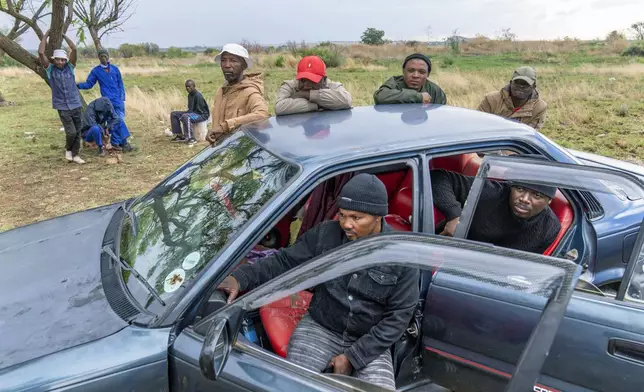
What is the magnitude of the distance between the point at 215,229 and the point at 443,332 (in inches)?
42.6

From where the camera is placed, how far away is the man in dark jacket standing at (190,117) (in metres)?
9.62

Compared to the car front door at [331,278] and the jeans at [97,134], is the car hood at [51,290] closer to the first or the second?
the car front door at [331,278]

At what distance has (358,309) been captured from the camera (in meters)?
2.07

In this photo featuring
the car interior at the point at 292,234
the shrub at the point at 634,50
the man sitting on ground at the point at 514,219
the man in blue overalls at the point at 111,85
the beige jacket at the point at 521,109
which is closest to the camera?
the car interior at the point at 292,234

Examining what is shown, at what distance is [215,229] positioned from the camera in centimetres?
211

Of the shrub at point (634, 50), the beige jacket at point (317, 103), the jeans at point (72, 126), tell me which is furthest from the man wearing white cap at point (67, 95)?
the shrub at point (634, 50)

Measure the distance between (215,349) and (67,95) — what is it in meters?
7.42

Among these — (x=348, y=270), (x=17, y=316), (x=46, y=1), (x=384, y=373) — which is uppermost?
(x=46, y=1)

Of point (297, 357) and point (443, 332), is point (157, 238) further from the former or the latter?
point (443, 332)

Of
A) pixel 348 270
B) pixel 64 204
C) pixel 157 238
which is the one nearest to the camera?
pixel 348 270

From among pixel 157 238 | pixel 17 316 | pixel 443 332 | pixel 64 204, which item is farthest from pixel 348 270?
pixel 64 204

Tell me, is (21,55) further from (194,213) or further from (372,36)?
(372,36)

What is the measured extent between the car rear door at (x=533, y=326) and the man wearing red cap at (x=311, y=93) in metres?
1.08

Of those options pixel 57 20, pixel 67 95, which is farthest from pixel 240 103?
pixel 57 20
